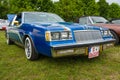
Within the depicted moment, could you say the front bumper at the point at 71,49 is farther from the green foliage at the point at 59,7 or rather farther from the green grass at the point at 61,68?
the green foliage at the point at 59,7

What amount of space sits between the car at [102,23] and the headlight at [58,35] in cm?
310

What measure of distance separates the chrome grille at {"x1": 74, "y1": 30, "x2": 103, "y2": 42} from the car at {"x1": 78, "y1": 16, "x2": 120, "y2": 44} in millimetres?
2312

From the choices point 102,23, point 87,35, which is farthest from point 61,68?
point 102,23

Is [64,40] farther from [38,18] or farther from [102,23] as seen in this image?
[102,23]

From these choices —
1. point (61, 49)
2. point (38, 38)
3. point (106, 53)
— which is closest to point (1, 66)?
point (38, 38)

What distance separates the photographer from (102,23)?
7.92 meters

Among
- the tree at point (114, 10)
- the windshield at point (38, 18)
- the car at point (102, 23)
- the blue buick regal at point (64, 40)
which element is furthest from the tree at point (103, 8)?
the blue buick regal at point (64, 40)

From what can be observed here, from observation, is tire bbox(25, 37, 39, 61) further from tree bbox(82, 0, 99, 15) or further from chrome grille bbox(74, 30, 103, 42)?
tree bbox(82, 0, 99, 15)

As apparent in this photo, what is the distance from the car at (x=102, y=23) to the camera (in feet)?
22.3

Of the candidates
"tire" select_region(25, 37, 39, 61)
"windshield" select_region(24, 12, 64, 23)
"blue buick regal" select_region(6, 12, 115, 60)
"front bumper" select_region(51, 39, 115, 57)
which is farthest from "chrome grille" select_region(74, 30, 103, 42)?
"windshield" select_region(24, 12, 64, 23)

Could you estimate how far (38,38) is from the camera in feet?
14.3

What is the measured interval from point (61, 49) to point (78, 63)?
922 mm

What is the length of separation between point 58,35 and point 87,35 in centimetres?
71

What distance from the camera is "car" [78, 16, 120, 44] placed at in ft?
22.3
